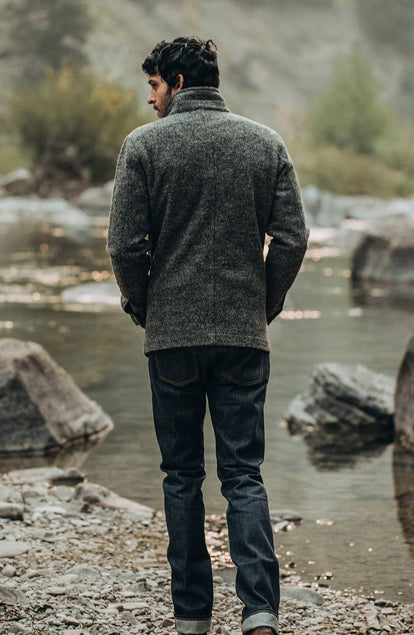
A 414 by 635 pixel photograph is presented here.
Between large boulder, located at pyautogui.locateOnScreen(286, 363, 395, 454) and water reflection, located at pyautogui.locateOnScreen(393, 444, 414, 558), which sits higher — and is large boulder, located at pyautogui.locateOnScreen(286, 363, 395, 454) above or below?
above

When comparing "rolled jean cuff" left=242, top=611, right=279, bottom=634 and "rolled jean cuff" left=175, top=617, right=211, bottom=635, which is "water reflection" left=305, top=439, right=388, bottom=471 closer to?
"rolled jean cuff" left=175, top=617, right=211, bottom=635

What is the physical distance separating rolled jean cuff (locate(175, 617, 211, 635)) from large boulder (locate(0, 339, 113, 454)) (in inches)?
118

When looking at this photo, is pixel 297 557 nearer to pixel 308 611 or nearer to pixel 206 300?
pixel 308 611

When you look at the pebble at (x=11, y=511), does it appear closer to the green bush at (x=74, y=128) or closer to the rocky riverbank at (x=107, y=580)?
the rocky riverbank at (x=107, y=580)

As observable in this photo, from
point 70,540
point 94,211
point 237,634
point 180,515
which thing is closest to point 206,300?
point 180,515

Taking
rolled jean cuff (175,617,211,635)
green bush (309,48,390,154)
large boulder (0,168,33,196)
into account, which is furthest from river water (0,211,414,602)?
green bush (309,48,390,154)

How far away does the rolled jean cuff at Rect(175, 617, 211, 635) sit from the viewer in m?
3.37

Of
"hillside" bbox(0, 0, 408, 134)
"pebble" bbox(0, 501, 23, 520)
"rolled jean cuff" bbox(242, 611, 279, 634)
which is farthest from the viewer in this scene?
"hillside" bbox(0, 0, 408, 134)

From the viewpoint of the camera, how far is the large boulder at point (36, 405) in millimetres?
6254

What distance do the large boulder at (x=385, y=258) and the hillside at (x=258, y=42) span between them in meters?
60.4

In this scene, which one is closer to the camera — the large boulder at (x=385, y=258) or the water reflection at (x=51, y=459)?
the water reflection at (x=51, y=459)

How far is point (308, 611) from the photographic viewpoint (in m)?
3.79

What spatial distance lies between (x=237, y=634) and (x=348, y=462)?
2.82 metres

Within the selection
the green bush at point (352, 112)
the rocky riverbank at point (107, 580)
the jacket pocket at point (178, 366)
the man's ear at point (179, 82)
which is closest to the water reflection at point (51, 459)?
the rocky riverbank at point (107, 580)
